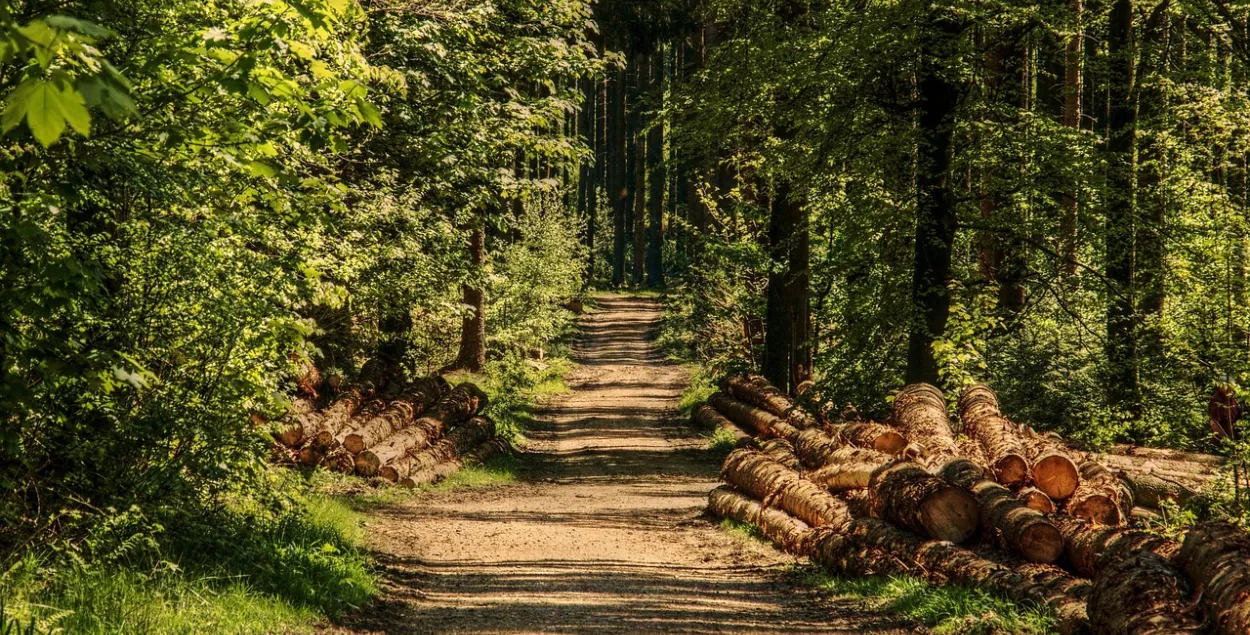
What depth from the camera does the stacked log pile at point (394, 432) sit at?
13.9m

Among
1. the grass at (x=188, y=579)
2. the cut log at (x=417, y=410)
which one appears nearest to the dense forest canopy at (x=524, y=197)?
the grass at (x=188, y=579)

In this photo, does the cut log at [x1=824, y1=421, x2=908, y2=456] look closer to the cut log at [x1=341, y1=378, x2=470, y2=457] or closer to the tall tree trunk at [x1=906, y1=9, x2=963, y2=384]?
the tall tree trunk at [x1=906, y1=9, x2=963, y2=384]

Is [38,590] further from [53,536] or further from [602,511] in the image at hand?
[602,511]

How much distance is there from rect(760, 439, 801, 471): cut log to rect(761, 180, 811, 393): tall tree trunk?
479 cm

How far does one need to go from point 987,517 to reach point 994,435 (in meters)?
2.73

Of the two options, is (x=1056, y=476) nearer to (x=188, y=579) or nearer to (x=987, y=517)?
(x=987, y=517)

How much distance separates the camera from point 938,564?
834 centimetres

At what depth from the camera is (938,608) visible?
24.6ft

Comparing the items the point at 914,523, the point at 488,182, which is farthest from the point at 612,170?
the point at 914,523

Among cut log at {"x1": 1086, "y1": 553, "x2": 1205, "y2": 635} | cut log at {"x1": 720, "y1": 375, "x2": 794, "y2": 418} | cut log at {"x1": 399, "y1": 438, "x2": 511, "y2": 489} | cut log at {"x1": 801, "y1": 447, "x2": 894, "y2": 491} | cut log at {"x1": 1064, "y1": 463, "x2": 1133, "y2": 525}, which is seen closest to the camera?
cut log at {"x1": 1086, "y1": 553, "x2": 1205, "y2": 635}

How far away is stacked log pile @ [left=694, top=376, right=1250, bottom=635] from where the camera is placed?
5902 mm

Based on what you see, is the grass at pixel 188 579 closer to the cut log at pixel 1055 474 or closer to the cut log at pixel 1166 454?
the cut log at pixel 1055 474

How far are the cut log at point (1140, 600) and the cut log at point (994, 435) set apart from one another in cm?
308

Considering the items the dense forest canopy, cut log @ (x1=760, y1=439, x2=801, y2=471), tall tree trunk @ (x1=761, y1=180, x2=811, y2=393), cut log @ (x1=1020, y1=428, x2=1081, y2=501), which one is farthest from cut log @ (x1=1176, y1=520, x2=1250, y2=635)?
tall tree trunk @ (x1=761, y1=180, x2=811, y2=393)
